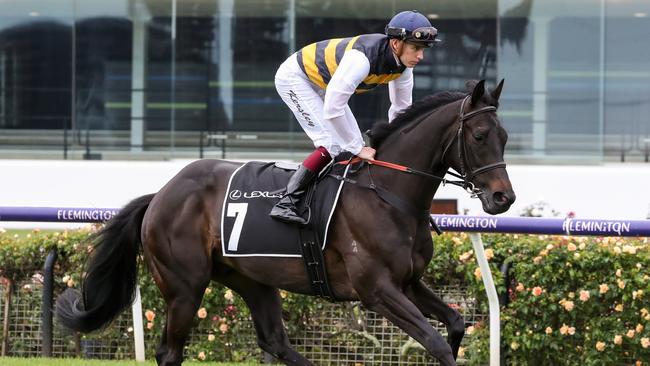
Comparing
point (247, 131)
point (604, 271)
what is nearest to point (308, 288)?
point (604, 271)

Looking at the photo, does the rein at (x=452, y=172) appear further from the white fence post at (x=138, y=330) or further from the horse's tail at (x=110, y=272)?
the white fence post at (x=138, y=330)

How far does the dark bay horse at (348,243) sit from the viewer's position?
472 cm

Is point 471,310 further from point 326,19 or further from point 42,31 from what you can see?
point 42,31

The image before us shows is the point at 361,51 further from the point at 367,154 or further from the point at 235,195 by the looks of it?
the point at 235,195

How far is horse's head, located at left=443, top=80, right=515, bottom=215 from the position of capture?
15.1 feet

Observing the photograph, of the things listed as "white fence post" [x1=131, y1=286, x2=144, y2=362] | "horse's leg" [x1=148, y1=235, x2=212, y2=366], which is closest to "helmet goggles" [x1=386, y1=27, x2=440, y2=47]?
"horse's leg" [x1=148, y1=235, x2=212, y2=366]

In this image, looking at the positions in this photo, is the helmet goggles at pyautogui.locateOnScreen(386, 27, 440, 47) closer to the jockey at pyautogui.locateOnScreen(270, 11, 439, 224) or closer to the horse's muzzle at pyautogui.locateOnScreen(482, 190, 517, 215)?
the jockey at pyautogui.locateOnScreen(270, 11, 439, 224)

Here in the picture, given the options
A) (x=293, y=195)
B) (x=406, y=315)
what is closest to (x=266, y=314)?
(x=293, y=195)

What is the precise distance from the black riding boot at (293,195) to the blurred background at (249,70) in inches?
347

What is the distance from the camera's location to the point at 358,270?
4.84 meters

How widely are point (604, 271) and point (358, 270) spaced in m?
1.79

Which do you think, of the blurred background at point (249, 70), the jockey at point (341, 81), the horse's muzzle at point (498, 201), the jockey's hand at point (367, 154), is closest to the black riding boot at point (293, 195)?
the jockey at point (341, 81)

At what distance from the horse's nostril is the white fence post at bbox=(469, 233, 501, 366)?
Answer: 123 cm

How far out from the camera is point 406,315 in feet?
15.3
